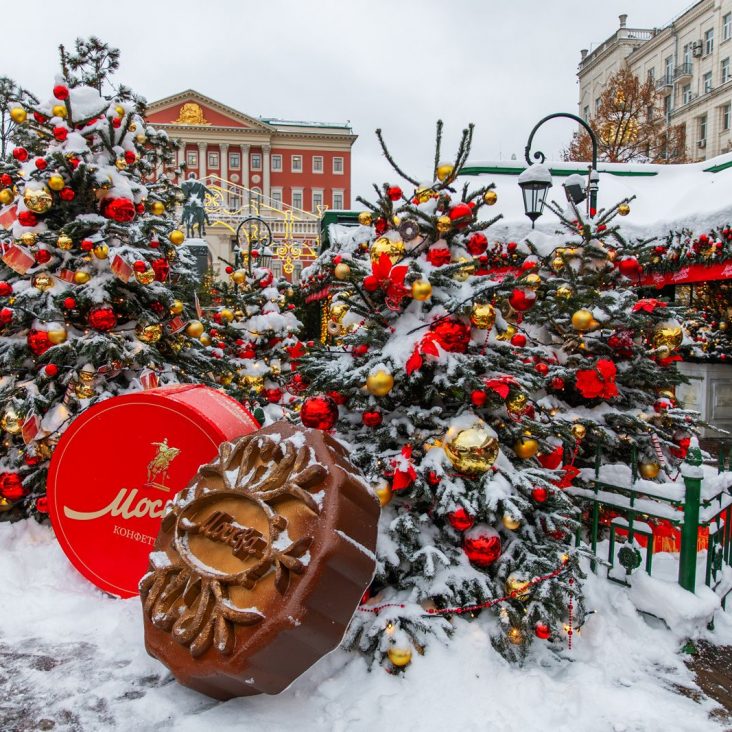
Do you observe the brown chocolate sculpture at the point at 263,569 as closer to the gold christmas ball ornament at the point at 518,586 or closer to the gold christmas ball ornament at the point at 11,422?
the gold christmas ball ornament at the point at 518,586

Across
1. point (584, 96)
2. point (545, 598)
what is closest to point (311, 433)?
point (545, 598)

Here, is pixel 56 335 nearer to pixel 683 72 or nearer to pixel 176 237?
pixel 176 237

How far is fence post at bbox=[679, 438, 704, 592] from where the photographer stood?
3541 millimetres

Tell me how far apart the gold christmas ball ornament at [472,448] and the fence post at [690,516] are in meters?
1.22

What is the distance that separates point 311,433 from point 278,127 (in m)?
61.0

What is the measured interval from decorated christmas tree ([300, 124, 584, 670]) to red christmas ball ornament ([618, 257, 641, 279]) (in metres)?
1.90

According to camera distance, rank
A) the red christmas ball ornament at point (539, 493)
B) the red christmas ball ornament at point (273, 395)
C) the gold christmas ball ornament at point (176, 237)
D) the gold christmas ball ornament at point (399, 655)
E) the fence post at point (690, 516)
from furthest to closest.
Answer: the red christmas ball ornament at point (273, 395), the gold christmas ball ornament at point (176, 237), the fence post at point (690, 516), the red christmas ball ornament at point (539, 493), the gold christmas ball ornament at point (399, 655)

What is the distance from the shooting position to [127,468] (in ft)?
12.8

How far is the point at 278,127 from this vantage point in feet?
193

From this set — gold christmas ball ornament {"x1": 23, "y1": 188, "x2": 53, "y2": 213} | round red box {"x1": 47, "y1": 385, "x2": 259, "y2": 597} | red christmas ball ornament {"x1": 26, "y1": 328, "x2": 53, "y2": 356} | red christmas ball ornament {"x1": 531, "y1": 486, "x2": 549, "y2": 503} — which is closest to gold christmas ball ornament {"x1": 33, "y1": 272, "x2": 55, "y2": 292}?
red christmas ball ornament {"x1": 26, "y1": 328, "x2": 53, "y2": 356}

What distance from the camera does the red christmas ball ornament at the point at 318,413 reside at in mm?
3594

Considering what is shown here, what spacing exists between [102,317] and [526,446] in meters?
3.38

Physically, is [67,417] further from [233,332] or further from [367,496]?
[233,332]

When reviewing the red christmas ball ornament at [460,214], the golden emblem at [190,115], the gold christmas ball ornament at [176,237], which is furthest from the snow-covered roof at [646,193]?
the golden emblem at [190,115]
